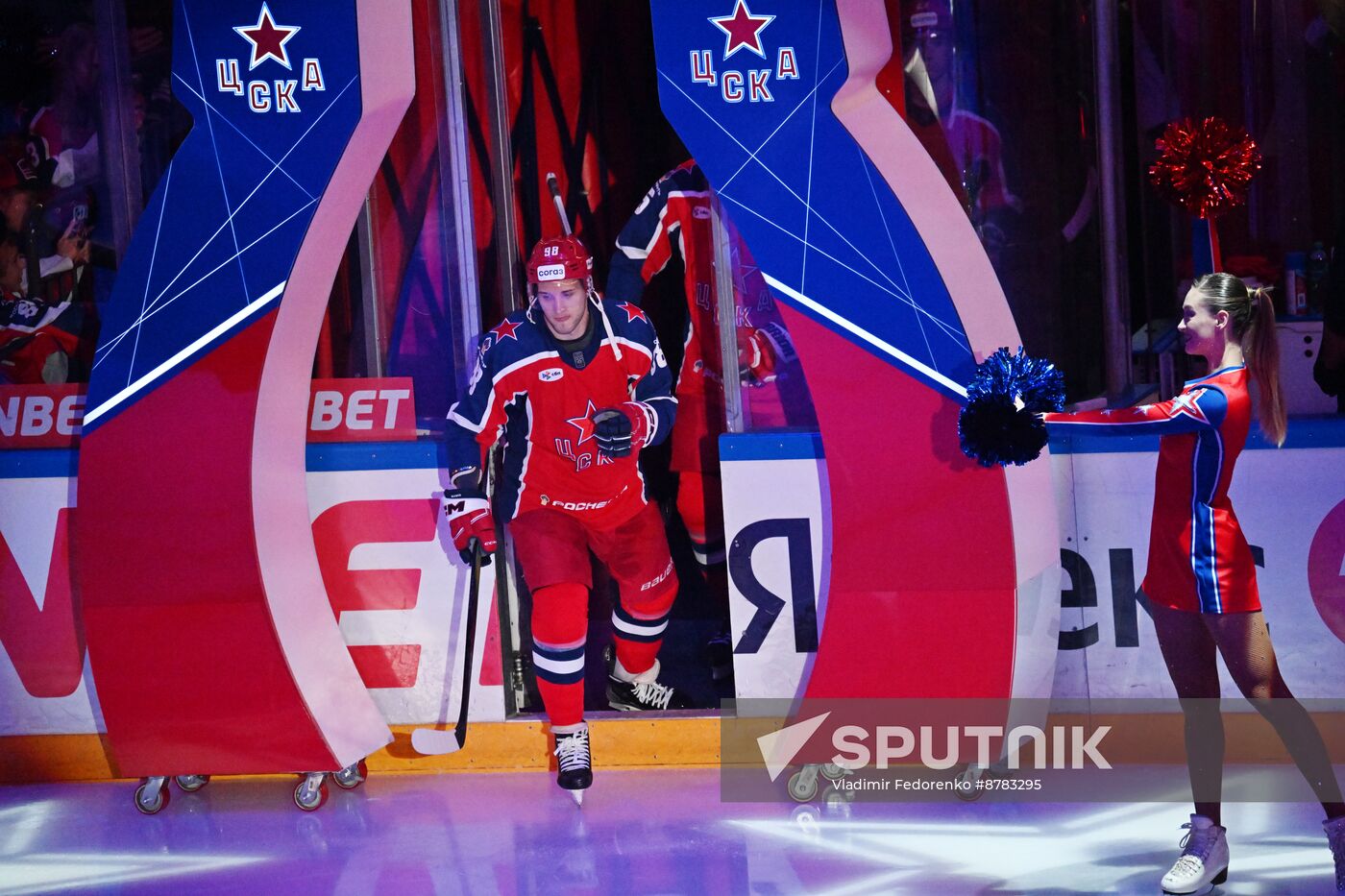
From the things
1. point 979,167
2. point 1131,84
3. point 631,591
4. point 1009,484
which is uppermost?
point 1131,84

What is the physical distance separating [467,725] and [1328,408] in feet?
Answer: 8.50

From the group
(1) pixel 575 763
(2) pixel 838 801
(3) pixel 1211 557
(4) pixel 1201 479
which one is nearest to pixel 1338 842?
(3) pixel 1211 557

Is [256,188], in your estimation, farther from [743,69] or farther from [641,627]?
[641,627]

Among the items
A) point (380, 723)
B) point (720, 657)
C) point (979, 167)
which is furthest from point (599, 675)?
point (979, 167)

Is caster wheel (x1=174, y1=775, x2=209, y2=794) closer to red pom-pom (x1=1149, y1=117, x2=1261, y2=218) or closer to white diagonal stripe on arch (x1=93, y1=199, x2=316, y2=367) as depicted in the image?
white diagonal stripe on arch (x1=93, y1=199, x2=316, y2=367)

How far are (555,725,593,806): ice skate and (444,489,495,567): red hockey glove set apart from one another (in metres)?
0.52

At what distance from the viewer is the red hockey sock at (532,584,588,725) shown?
3723 mm

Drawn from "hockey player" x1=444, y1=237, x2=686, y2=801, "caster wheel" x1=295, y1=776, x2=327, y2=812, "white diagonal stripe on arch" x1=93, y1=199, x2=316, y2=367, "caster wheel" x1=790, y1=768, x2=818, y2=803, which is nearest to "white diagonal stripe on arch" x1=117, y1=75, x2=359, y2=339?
"white diagonal stripe on arch" x1=93, y1=199, x2=316, y2=367

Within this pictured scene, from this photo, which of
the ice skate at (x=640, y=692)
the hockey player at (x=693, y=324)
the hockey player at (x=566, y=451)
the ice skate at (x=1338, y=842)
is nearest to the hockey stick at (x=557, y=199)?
the hockey player at (x=693, y=324)

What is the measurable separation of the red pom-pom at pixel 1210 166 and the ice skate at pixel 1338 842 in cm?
133

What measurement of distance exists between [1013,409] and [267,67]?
2.20m

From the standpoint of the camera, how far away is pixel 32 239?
4273mm

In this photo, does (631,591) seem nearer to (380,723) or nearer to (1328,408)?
(380,723)

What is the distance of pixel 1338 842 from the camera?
288 centimetres
